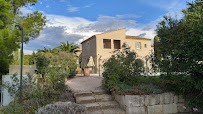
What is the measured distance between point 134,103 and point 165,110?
1.13 metres

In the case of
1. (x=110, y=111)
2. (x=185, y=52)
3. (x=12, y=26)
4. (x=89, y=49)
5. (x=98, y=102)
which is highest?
(x=12, y=26)

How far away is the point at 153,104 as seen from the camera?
4.33m

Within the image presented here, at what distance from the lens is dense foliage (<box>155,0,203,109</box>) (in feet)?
11.8

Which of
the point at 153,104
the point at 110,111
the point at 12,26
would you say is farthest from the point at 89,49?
the point at 153,104

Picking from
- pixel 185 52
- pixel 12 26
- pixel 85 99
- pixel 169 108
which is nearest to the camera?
pixel 185 52

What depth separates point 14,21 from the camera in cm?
988

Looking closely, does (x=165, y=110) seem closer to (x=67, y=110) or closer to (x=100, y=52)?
(x=67, y=110)

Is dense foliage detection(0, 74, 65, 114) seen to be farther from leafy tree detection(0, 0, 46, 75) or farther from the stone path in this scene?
leafy tree detection(0, 0, 46, 75)

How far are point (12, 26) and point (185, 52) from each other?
11098 millimetres

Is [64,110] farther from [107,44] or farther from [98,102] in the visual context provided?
[107,44]

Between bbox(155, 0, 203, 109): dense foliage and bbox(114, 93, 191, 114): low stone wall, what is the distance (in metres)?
0.35

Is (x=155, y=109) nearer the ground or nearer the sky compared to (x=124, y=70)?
nearer the ground

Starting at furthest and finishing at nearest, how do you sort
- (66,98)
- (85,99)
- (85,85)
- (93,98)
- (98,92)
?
(85,85)
(98,92)
(66,98)
(93,98)
(85,99)

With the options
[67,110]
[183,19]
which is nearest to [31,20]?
[67,110]
